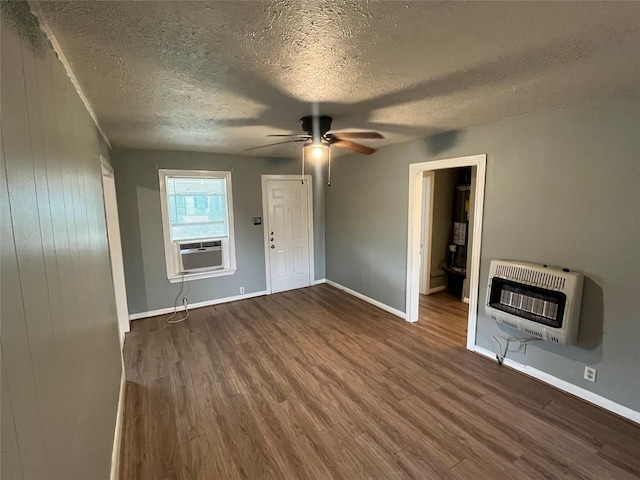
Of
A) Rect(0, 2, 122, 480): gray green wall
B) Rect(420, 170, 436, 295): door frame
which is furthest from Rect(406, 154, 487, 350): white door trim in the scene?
Rect(0, 2, 122, 480): gray green wall

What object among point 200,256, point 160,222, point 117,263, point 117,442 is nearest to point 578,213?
point 117,442

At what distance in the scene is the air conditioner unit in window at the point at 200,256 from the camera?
13.9 feet

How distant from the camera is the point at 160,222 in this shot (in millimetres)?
4105

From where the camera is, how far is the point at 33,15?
3.47 feet

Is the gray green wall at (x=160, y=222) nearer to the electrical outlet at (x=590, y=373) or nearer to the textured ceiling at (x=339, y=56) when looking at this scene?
the textured ceiling at (x=339, y=56)

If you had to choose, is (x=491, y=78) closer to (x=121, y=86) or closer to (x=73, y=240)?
(x=121, y=86)

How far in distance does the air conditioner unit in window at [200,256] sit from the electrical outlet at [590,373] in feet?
14.1

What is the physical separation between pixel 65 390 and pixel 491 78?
2519 millimetres

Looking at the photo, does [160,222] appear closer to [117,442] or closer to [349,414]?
[117,442]

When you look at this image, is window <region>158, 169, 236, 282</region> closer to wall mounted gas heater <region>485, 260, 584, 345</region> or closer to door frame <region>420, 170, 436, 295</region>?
door frame <region>420, 170, 436, 295</region>

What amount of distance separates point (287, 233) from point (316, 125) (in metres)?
2.89

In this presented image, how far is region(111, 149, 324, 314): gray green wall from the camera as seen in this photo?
3.90 meters

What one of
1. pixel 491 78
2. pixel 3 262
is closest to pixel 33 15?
pixel 3 262

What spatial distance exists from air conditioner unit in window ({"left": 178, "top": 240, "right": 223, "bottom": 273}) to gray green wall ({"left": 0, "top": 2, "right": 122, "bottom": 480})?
8.61 ft
